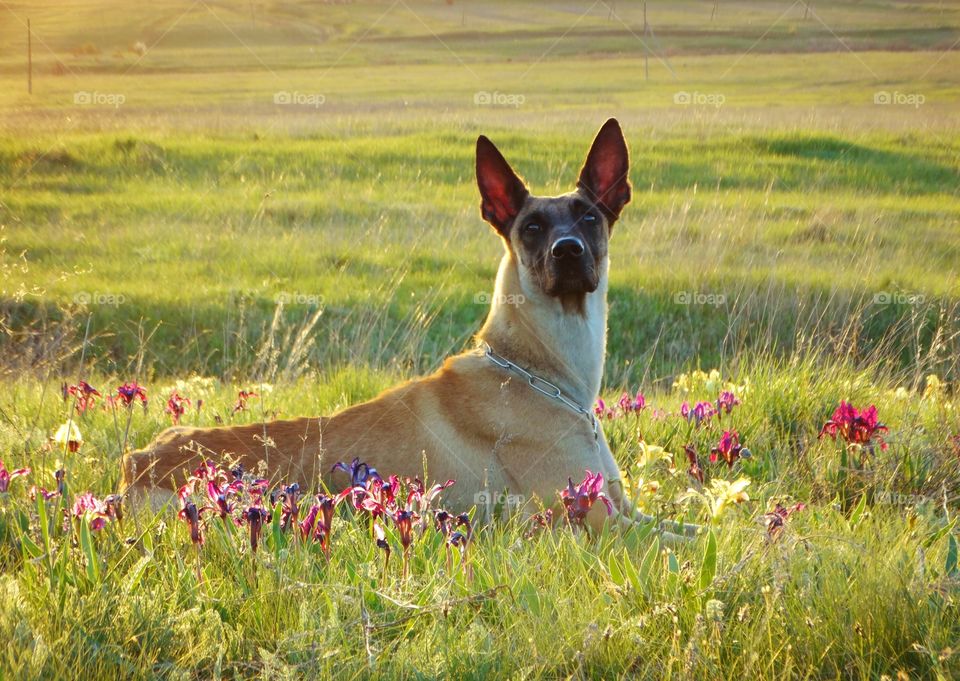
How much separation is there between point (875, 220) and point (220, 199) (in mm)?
8939

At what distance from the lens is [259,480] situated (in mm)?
3252

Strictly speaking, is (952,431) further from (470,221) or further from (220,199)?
(220,199)

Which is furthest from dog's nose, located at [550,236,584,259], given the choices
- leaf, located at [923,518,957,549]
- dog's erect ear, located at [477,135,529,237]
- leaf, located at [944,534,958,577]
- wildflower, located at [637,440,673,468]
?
leaf, located at [944,534,958,577]

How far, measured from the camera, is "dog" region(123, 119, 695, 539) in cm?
403

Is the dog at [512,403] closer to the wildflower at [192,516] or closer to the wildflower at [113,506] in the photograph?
the wildflower at [113,506]

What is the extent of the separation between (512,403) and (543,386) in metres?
0.18

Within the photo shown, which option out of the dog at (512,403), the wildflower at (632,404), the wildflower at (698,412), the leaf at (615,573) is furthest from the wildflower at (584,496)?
the wildflower at (632,404)

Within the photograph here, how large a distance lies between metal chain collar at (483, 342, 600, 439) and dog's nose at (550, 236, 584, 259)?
53cm

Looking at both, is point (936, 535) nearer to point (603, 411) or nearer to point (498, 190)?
point (603, 411)

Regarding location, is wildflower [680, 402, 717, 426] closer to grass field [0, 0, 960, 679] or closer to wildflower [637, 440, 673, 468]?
grass field [0, 0, 960, 679]

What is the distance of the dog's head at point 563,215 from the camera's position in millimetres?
4434

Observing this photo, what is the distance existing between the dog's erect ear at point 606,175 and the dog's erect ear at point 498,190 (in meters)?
0.32

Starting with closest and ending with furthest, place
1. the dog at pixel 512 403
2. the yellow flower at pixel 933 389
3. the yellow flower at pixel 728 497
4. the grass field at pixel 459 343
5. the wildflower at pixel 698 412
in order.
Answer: the grass field at pixel 459 343, the yellow flower at pixel 728 497, the dog at pixel 512 403, the wildflower at pixel 698 412, the yellow flower at pixel 933 389

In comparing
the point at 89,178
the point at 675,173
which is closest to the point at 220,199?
the point at 89,178
